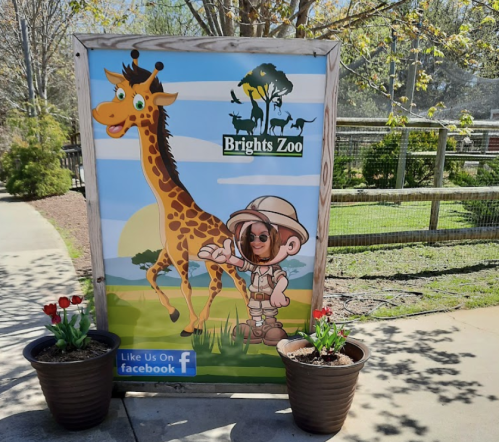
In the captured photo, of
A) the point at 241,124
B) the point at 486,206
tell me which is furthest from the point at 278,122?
the point at 486,206

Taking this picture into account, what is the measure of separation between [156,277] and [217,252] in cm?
44

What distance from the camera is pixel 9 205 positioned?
11.5 metres

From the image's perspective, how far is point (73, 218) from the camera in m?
9.97

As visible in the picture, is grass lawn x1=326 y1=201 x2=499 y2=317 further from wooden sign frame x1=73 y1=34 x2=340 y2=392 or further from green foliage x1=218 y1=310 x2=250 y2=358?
wooden sign frame x1=73 y1=34 x2=340 y2=392

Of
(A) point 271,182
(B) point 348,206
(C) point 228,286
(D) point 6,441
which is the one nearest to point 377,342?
(C) point 228,286

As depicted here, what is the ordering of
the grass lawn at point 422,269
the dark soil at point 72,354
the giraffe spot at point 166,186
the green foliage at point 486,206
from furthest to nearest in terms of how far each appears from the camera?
the green foliage at point 486,206, the grass lawn at point 422,269, the giraffe spot at point 166,186, the dark soil at point 72,354

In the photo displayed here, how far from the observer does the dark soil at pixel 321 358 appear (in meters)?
2.83

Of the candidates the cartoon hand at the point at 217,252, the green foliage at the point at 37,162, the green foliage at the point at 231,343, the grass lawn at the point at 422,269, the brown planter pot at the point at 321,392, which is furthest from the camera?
the green foliage at the point at 37,162

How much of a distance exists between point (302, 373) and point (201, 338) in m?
0.77

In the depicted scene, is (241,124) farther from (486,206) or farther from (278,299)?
(486,206)

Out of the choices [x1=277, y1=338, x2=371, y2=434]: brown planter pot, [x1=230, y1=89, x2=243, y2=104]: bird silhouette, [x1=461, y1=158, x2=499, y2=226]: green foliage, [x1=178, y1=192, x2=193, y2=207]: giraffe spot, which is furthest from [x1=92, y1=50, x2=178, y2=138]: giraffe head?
[x1=461, y1=158, x2=499, y2=226]: green foliage

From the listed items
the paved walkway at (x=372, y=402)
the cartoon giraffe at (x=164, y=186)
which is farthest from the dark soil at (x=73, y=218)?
the cartoon giraffe at (x=164, y=186)

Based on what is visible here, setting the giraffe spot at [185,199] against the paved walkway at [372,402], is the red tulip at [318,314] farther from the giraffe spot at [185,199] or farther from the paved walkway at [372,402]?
the giraffe spot at [185,199]

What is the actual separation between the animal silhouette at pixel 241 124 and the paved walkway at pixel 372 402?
1.88 metres
